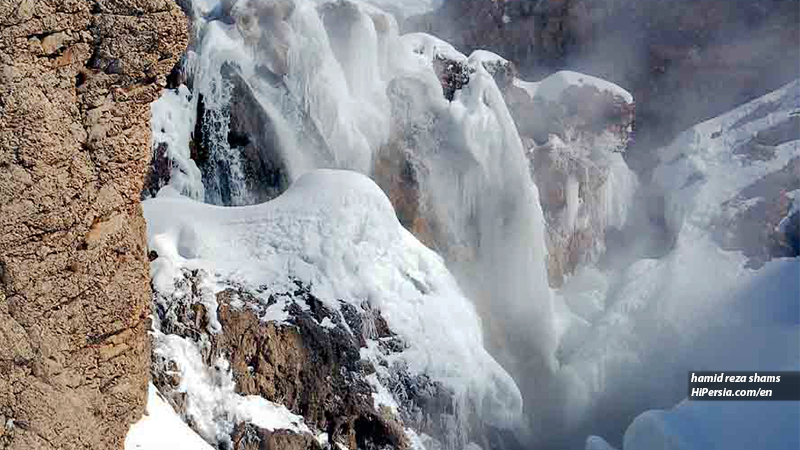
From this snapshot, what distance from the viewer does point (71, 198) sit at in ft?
13.2

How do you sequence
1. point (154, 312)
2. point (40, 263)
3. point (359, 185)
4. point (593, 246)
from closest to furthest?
point (40, 263), point (154, 312), point (359, 185), point (593, 246)

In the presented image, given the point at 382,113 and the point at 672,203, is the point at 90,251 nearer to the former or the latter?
the point at 382,113

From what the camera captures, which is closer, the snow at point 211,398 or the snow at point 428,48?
the snow at point 211,398

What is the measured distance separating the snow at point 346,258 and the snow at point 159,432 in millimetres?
2188

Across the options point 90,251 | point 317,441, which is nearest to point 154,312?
point 317,441

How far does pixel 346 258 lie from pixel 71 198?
5.02 m

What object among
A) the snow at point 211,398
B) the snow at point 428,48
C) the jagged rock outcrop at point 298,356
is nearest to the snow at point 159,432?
the snow at point 211,398

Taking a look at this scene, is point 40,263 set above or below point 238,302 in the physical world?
above

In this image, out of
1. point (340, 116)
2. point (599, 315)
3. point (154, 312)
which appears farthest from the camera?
point (599, 315)

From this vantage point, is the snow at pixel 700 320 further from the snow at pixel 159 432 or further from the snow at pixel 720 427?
the snow at pixel 159 432

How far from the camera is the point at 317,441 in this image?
8062 mm

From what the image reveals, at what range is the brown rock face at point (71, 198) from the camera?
12.3ft

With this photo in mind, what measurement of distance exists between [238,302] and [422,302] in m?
2.27

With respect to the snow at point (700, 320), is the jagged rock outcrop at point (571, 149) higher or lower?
higher
